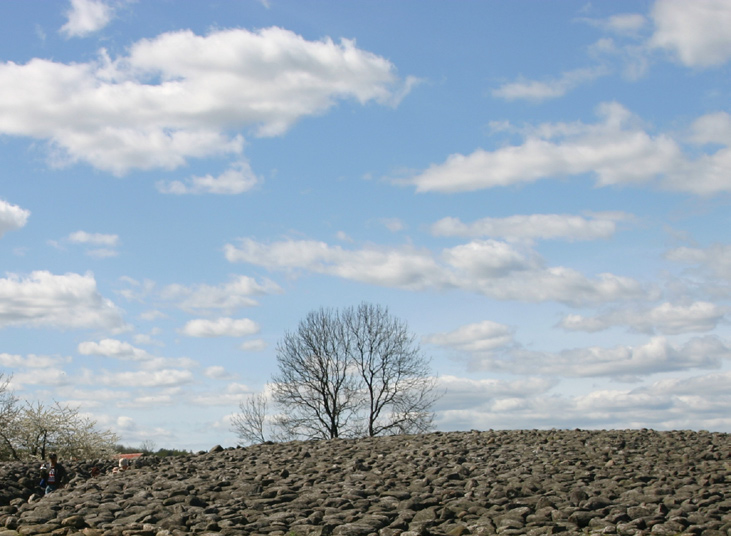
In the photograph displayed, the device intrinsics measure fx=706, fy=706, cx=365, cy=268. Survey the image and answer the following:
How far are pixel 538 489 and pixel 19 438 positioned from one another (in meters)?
33.5

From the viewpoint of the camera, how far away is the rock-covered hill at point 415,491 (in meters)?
13.0

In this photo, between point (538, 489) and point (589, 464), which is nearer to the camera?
point (538, 489)

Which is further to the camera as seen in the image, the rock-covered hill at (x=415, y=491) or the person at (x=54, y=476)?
the person at (x=54, y=476)

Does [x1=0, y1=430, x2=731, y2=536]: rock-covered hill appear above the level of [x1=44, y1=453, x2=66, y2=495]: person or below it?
below

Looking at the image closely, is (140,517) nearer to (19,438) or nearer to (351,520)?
(351,520)

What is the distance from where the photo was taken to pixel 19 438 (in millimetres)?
39250

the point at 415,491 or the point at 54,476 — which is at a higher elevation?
the point at 54,476

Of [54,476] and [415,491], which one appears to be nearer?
[415,491]

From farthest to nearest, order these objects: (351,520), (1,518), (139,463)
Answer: (139,463) → (1,518) → (351,520)

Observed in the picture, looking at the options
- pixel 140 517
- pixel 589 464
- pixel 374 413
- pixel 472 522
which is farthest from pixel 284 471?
pixel 374 413

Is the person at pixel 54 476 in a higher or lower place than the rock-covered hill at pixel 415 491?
higher

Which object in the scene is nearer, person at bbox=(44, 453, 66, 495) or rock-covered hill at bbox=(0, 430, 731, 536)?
rock-covered hill at bbox=(0, 430, 731, 536)

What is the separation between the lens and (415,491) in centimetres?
1521

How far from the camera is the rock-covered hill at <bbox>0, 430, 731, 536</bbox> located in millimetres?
12969
